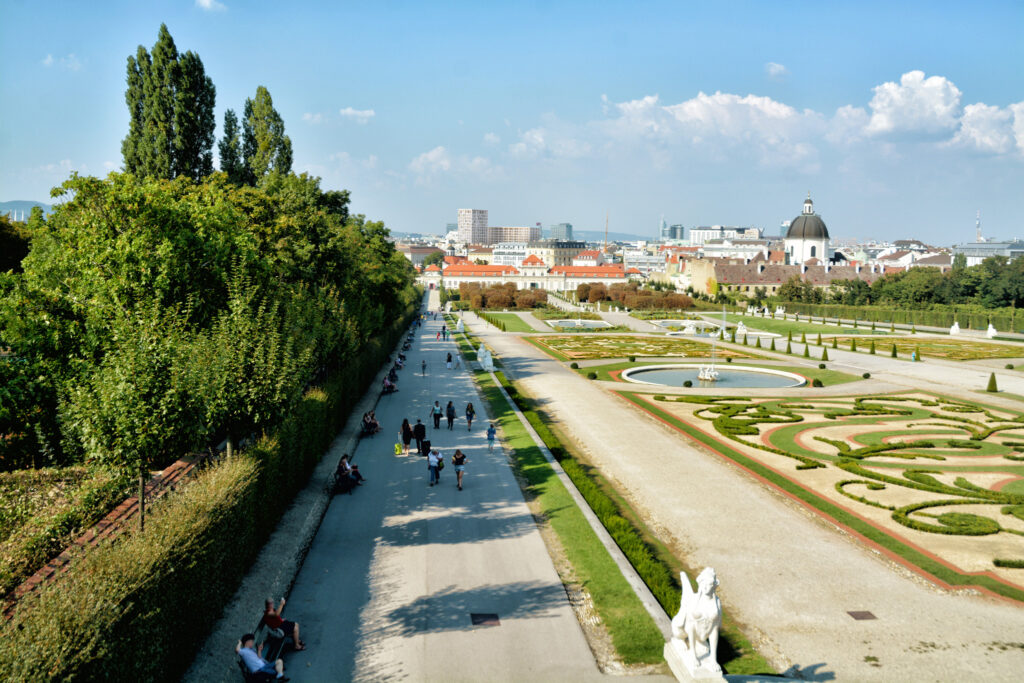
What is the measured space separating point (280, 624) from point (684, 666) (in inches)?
262

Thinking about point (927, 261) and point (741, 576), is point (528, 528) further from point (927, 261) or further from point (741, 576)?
point (927, 261)

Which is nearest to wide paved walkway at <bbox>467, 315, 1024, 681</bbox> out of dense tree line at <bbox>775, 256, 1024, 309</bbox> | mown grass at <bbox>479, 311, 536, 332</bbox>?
mown grass at <bbox>479, 311, 536, 332</bbox>

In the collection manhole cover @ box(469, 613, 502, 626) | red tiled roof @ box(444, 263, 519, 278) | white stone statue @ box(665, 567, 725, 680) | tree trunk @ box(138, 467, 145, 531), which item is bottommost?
manhole cover @ box(469, 613, 502, 626)

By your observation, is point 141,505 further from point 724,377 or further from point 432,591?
point 724,377

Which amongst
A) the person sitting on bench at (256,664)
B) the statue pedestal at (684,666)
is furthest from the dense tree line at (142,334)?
the statue pedestal at (684,666)

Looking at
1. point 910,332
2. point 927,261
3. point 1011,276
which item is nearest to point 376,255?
point 910,332

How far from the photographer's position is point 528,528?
59.7 feet

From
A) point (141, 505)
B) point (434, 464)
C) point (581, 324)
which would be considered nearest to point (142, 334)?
point (141, 505)

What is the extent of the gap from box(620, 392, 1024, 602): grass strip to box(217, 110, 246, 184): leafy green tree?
37.9m

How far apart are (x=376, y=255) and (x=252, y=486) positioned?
3989cm

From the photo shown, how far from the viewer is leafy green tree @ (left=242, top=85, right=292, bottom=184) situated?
5134 cm

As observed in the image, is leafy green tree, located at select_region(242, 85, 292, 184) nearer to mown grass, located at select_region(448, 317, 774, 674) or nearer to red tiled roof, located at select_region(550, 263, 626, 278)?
mown grass, located at select_region(448, 317, 774, 674)

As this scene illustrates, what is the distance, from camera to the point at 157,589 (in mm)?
10297

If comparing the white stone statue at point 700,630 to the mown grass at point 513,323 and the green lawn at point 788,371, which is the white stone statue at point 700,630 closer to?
the green lawn at point 788,371
